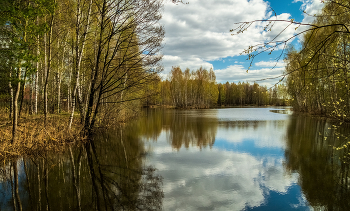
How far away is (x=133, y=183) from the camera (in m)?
6.05

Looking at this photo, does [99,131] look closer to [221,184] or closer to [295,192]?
[221,184]

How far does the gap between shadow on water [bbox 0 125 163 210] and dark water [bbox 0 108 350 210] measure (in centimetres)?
2

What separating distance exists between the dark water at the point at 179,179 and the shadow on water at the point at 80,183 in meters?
0.02

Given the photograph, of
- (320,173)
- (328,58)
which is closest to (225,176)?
(320,173)

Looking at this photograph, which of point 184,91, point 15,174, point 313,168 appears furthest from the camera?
point 184,91

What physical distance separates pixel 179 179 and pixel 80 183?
2.85 m

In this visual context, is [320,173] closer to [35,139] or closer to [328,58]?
[328,58]

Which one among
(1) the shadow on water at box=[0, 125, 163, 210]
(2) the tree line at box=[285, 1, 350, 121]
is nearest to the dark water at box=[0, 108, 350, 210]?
(1) the shadow on water at box=[0, 125, 163, 210]

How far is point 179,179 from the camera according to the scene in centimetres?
653

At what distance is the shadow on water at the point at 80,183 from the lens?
4816mm

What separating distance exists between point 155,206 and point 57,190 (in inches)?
103

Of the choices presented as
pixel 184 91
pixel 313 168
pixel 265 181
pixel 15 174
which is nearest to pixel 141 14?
pixel 15 174

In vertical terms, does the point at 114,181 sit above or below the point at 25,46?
below

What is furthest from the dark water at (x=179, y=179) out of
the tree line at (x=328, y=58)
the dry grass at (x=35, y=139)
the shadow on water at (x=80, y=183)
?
the tree line at (x=328, y=58)
